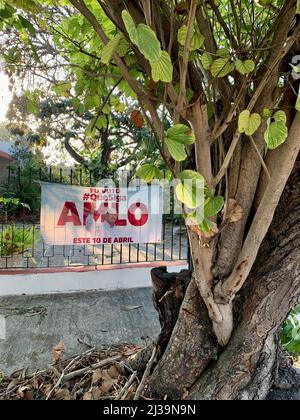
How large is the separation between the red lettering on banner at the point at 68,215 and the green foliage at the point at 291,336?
2904 mm

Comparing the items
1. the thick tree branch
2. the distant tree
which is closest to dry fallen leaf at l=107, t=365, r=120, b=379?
the distant tree

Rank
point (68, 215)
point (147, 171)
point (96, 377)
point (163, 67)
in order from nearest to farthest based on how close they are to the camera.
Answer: point (163, 67) < point (147, 171) < point (96, 377) < point (68, 215)

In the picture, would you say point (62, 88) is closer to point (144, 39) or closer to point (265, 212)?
point (144, 39)

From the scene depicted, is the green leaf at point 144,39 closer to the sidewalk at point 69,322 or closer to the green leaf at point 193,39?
the green leaf at point 193,39

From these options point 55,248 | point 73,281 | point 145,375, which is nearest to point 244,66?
point 145,375

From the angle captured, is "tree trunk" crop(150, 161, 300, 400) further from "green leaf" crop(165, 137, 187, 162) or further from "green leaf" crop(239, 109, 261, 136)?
"green leaf" crop(165, 137, 187, 162)

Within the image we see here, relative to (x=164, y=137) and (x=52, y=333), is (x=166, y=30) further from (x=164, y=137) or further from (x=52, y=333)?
(x=52, y=333)

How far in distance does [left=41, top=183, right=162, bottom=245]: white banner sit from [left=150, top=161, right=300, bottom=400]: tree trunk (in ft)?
10.2

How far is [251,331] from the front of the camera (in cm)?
139

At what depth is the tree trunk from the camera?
138 cm

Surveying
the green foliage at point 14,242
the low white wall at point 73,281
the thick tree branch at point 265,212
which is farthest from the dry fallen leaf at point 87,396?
the green foliage at point 14,242

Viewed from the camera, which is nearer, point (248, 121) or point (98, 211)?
point (248, 121)

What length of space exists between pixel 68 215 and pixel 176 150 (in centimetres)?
366
